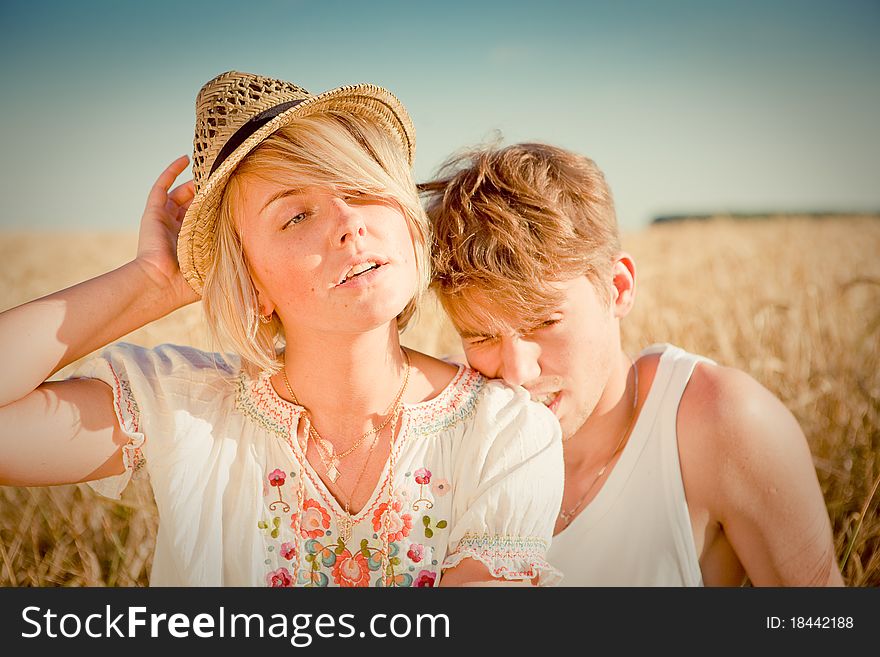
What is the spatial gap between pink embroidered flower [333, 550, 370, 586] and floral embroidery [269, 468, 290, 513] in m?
0.19

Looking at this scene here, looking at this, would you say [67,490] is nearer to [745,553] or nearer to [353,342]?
[353,342]

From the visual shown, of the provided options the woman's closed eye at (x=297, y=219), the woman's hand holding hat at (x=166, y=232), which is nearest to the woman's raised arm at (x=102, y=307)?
the woman's hand holding hat at (x=166, y=232)

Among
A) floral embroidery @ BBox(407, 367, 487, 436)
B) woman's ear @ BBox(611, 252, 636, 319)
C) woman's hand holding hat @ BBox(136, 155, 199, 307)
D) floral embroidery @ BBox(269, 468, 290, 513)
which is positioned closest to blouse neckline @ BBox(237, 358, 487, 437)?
floral embroidery @ BBox(407, 367, 487, 436)

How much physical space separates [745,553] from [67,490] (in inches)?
104

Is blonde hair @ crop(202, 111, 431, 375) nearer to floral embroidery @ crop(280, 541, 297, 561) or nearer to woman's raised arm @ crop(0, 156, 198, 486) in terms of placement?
woman's raised arm @ crop(0, 156, 198, 486)

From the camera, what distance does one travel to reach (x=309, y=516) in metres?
2.16

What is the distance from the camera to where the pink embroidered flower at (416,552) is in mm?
2131

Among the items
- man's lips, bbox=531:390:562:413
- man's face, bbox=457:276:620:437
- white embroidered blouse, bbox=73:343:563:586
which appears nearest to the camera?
white embroidered blouse, bbox=73:343:563:586

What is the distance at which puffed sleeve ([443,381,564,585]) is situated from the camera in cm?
202

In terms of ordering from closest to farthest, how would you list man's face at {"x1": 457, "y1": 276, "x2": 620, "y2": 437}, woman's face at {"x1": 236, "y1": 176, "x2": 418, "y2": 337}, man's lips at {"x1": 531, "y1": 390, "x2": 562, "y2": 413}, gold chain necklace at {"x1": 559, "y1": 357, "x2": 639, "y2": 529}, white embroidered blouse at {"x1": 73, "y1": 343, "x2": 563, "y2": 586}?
woman's face at {"x1": 236, "y1": 176, "x2": 418, "y2": 337}
white embroidered blouse at {"x1": 73, "y1": 343, "x2": 563, "y2": 586}
man's face at {"x1": 457, "y1": 276, "x2": 620, "y2": 437}
man's lips at {"x1": 531, "y1": 390, "x2": 562, "y2": 413}
gold chain necklace at {"x1": 559, "y1": 357, "x2": 639, "y2": 529}

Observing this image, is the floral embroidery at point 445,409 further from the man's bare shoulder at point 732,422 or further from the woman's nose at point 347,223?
the man's bare shoulder at point 732,422

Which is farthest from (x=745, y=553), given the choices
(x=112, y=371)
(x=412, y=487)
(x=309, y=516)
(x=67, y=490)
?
(x=67, y=490)

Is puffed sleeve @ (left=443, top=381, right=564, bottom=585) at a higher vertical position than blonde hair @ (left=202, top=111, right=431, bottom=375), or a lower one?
lower

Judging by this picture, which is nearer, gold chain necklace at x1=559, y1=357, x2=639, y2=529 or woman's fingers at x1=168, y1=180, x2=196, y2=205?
woman's fingers at x1=168, y1=180, x2=196, y2=205
